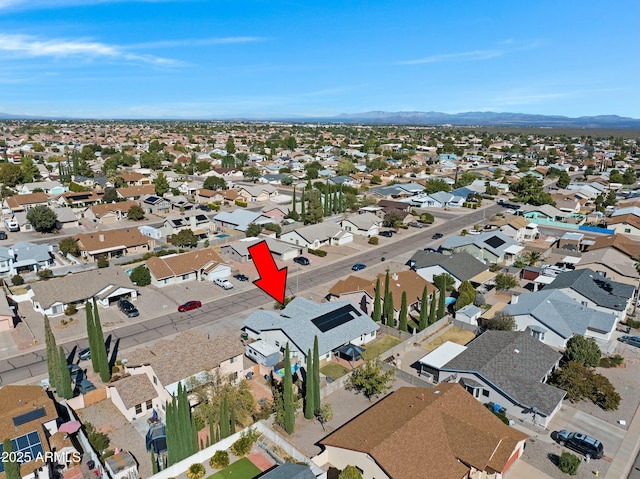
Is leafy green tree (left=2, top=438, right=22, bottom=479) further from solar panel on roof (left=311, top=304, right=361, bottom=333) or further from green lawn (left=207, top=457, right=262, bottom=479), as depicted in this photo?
solar panel on roof (left=311, top=304, right=361, bottom=333)

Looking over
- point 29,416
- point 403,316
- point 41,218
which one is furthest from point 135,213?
point 29,416

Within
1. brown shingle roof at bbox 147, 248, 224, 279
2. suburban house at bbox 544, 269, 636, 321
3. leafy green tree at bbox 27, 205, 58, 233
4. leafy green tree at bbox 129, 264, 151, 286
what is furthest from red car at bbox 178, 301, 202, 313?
leafy green tree at bbox 27, 205, 58, 233

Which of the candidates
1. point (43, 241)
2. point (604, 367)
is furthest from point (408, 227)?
point (43, 241)

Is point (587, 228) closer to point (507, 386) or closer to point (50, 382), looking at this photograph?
point (507, 386)

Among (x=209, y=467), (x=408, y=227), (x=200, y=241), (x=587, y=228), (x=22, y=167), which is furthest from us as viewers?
(x=22, y=167)

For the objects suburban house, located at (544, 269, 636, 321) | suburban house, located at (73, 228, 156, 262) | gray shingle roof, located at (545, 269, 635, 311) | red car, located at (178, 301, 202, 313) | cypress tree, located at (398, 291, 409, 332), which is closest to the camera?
cypress tree, located at (398, 291, 409, 332)
